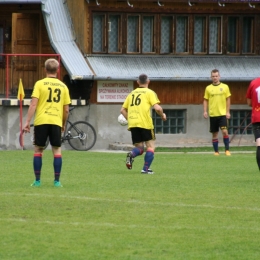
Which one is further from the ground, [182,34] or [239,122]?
[182,34]

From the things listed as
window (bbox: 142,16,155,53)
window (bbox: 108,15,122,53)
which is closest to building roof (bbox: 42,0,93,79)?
window (bbox: 108,15,122,53)

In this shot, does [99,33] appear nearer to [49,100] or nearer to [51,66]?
[49,100]

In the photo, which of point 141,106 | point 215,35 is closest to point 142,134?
point 141,106

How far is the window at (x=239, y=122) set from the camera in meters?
31.9

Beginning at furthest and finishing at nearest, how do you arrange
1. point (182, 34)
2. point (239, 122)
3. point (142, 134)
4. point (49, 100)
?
point (239, 122)
point (182, 34)
point (142, 134)
point (49, 100)

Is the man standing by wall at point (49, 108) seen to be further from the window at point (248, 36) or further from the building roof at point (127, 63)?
the window at point (248, 36)

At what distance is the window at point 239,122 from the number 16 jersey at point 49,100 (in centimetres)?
1723

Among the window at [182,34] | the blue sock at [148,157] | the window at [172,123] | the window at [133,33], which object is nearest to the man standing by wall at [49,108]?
the blue sock at [148,157]

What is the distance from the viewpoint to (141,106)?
60.6 feet

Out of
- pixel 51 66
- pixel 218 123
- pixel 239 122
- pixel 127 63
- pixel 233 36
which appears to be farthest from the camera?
pixel 239 122

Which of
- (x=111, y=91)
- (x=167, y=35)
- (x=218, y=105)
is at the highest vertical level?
(x=167, y=35)

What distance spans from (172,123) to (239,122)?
2222mm

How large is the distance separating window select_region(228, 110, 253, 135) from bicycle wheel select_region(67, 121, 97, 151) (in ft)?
16.0

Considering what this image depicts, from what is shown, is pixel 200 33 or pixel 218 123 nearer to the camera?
pixel 218 123
